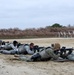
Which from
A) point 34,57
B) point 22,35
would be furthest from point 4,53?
point 22,35

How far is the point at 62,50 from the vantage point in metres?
14.7

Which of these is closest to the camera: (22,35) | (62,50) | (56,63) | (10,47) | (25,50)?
(56,63)

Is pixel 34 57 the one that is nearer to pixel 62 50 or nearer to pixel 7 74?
pixel 62 50

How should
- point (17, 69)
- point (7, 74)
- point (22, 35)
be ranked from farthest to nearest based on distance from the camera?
point (22, 35)
point (17, 69)
point (7, 74)

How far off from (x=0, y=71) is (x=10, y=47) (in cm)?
902

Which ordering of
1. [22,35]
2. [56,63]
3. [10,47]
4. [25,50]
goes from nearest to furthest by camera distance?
[56,63], [25,50], [10,47], [22,35]

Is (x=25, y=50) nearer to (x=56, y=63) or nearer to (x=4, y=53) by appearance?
→ (x=4, y=53)

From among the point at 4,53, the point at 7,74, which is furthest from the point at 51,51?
the point at 4,53

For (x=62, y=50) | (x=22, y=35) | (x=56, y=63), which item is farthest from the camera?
(x=22, y=35)

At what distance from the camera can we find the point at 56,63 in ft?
45.2

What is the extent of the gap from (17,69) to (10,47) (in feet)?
28.1

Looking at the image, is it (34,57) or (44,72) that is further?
(34,57)

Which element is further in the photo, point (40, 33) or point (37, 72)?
point (40, 33)

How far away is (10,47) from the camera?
2036cm
